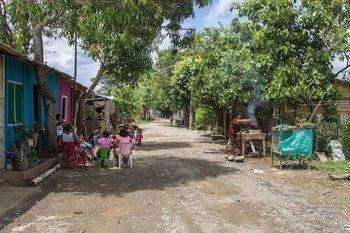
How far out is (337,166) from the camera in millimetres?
13891

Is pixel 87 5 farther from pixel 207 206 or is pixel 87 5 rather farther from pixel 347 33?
pixel 347 33

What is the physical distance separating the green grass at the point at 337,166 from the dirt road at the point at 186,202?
0.66 m

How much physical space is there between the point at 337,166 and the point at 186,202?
23.1 ft

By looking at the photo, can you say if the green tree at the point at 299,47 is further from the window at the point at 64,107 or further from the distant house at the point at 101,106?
the distant house at the point at 101,106

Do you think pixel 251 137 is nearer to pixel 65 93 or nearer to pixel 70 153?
pixel 70 153

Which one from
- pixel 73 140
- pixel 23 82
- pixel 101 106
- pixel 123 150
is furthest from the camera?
pixel 101 106

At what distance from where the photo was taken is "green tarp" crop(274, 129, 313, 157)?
44.2 ft

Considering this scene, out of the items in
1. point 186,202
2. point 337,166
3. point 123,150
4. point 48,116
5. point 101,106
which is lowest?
point 186,202

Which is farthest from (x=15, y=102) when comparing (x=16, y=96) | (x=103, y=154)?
(x=103, y=154)

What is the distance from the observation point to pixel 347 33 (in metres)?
16.5

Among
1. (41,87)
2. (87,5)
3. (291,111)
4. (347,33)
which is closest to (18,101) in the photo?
(41,87)

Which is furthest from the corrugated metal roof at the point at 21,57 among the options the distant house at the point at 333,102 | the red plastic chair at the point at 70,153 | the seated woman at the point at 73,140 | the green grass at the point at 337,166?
the distant house at the point at 333,102

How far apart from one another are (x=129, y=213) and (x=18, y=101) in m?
6.27

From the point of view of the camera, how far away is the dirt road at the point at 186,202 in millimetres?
7035
